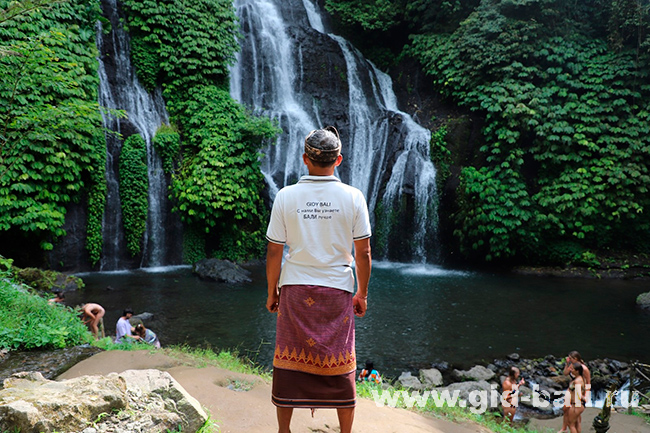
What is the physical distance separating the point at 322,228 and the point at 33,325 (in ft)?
14.3

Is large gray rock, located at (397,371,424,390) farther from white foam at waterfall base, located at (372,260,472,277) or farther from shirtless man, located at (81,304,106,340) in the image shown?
white foam at waterfall base, located at (372,260,472,277)

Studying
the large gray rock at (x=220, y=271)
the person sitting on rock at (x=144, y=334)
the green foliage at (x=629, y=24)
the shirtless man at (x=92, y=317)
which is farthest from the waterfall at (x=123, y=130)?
the green foliage at (x=629, y=24)

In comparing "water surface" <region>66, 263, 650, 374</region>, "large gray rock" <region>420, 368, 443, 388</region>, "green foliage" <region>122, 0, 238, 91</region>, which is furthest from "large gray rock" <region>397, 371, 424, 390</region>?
"green foliage" <region>122, 0, 238, 91</region>

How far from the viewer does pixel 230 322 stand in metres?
8.59

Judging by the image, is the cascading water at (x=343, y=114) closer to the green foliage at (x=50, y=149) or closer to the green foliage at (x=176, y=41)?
the green foliage at (x=176, y=41)

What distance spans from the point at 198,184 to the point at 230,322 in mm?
5747

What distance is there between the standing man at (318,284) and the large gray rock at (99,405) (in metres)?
0.66

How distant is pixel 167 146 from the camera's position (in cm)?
1346

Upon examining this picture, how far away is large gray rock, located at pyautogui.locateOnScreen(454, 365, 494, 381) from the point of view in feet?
22.1

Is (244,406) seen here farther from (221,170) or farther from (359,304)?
(221,170)

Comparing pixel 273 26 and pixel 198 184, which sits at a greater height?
pixel 273 26

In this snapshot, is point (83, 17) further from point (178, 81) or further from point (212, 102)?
point (212, 102)

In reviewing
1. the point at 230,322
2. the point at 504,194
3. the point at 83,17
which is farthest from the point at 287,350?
the point at 83,17

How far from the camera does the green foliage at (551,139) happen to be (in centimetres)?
1312
